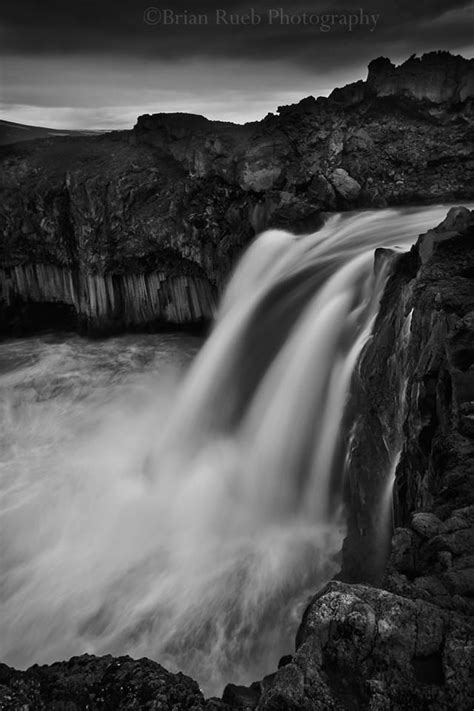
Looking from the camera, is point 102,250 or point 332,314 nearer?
point 332,314

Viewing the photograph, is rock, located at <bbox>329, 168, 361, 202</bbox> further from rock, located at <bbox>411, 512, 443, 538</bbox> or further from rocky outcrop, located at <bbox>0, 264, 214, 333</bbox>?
rock, located at <bbox>411, 512, 443, 538</bbox>

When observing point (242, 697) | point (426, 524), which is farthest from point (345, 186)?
point (242, 697)

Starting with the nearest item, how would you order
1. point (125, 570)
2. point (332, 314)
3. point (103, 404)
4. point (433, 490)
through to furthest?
1. point (433, 490)
2. point (125, 570)
3. point (332, 314)
4. point (103, 404)

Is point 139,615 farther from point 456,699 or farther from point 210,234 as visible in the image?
point 210,234

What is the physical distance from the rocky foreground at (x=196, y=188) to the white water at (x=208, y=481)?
1826 millimetres

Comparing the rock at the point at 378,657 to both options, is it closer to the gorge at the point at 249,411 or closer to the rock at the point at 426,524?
the gorge at the point at 249,411

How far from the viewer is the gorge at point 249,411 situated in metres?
4.65

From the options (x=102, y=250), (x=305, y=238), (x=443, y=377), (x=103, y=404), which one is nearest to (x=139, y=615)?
(x=443, y=377)

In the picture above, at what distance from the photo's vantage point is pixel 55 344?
72.6 ft

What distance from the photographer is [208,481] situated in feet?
42.3

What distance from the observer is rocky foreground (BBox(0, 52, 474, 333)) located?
62.1 feet

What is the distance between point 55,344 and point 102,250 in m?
4.06

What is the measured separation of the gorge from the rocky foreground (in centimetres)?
9

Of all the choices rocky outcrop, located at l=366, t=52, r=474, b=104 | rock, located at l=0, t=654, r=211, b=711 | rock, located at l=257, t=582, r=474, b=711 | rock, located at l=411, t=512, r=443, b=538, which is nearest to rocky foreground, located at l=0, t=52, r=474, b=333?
rocky outcrop, located at l=366, t=52, r=474, b=104
